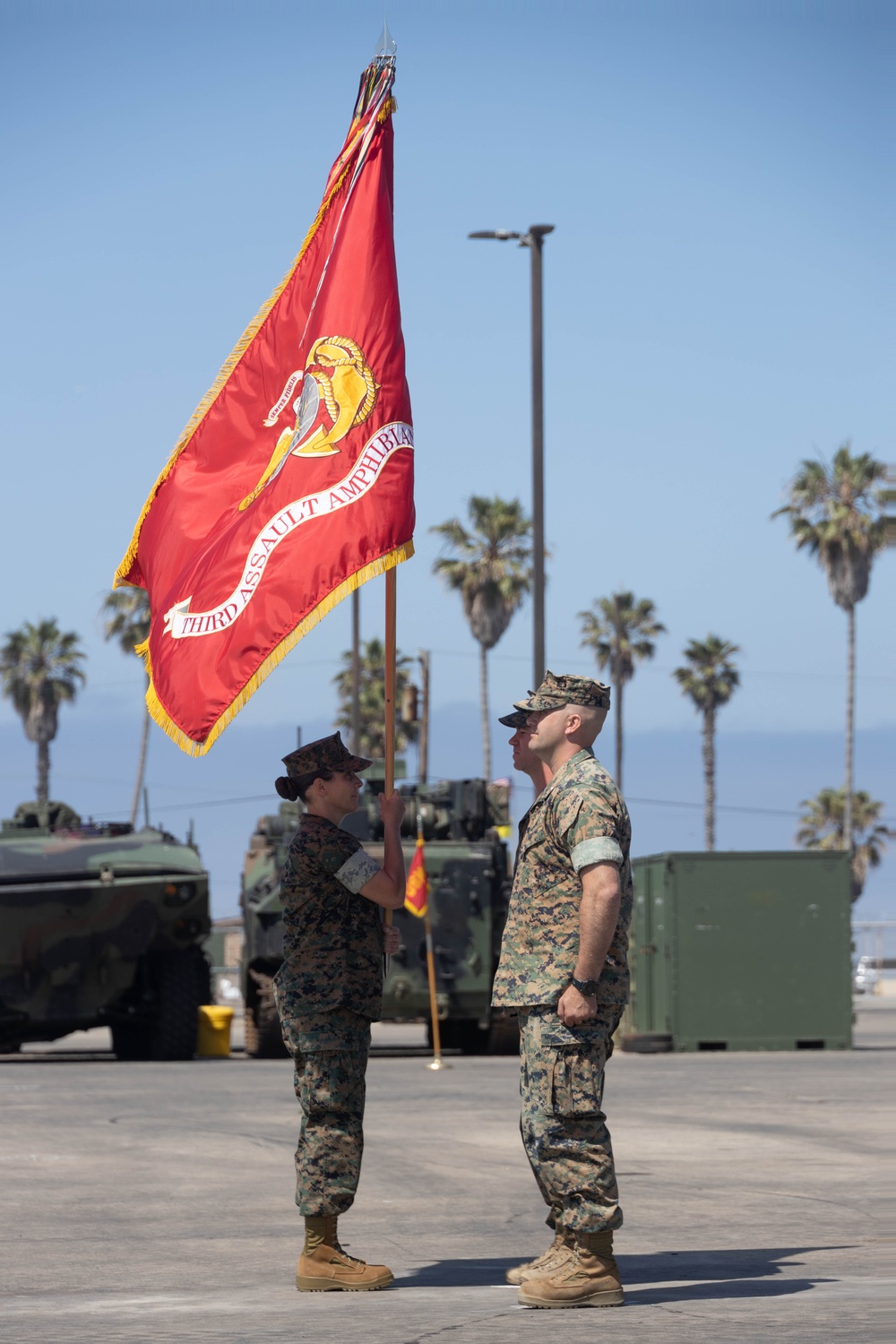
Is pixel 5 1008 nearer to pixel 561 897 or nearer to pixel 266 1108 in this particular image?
pixel 266 1108

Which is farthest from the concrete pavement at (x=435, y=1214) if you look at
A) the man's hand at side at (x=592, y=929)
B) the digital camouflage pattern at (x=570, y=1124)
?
the man's hand at side at (x=592, y=929)

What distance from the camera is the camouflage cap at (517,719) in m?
7.00

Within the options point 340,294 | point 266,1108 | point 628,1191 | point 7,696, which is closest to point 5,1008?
point 266,1108

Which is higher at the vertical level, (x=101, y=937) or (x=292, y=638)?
(x=292, y=638)

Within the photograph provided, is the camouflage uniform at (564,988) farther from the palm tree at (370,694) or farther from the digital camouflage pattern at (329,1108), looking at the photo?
the palm tree at (370,694)

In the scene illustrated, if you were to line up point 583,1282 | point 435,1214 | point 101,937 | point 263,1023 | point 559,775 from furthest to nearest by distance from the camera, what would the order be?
point 263,1023, point 101,937, point 435,1214, point 559,775, point 583,1282

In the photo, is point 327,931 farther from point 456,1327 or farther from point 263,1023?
point 263,1023

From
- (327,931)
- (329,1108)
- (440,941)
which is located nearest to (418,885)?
(440,941)

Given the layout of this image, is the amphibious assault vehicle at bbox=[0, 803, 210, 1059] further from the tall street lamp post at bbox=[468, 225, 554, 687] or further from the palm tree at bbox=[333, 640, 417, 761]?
the palm tree at bbox=[333, 640, 417, 761]

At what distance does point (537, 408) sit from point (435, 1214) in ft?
54.5

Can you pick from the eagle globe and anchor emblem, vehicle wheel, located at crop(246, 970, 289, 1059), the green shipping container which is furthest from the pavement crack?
the green shipping container

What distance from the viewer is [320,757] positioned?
23.4ft

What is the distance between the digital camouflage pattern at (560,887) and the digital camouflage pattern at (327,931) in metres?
0.49

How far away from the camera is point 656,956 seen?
23344 millimetres
